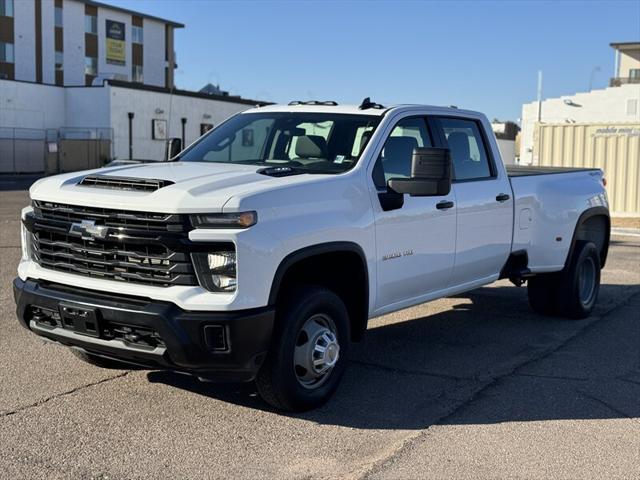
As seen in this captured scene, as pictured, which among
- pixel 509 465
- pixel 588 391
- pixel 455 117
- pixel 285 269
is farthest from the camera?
pixel 455 117

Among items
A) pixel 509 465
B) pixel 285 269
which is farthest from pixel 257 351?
pixel 509 465

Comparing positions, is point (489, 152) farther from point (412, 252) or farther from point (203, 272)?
point (203, 272)

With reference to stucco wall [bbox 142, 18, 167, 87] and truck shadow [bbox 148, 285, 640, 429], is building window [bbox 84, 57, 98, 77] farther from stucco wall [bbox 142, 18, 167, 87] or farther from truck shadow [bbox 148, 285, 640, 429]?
truck shadow [bbox 148, 285, 640, 429]

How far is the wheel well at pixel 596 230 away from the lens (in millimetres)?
8391

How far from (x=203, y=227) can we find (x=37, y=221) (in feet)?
4.41

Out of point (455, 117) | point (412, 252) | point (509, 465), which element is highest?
point (455, 117)

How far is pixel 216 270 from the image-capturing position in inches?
177

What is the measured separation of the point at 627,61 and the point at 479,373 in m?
77.4

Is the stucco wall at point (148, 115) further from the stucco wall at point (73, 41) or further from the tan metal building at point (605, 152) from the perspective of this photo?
the tan metal building at point (605, 152)

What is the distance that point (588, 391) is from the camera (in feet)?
19.0

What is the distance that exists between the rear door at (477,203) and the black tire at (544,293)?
1215 millimetres

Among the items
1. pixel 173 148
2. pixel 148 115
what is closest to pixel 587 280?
pixel 173 148

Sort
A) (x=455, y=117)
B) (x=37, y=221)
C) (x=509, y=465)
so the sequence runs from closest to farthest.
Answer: (x=509, y=465) < (x=37, y=221) < (x=455, y=117)

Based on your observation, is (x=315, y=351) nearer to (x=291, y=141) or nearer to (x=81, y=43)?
(x=291, y=141)
